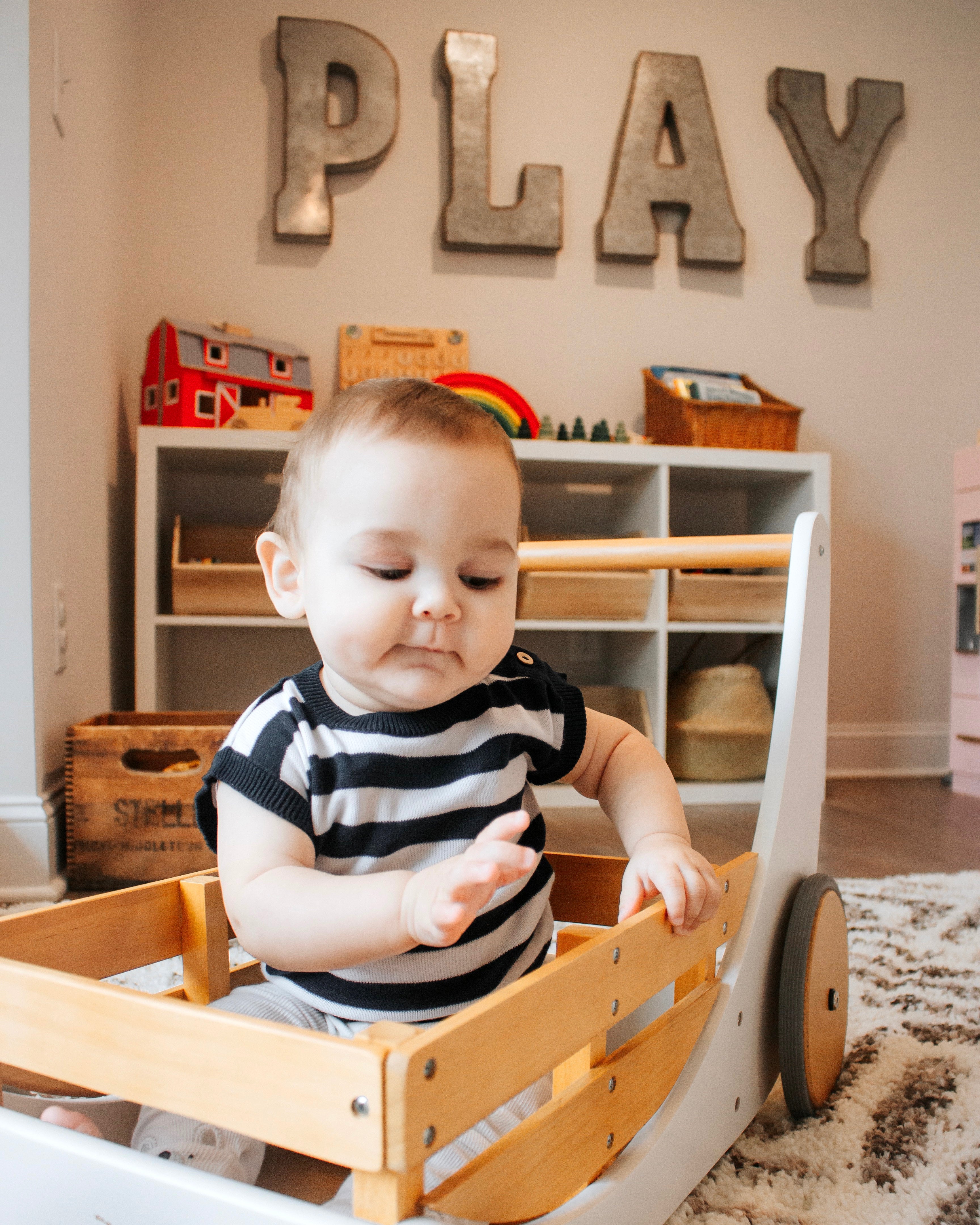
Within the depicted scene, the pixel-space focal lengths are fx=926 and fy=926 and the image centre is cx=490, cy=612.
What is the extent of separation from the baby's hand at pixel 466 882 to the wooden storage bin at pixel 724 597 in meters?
1.54

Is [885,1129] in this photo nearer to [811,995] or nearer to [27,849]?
[811,995]

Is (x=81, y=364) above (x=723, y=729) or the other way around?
above

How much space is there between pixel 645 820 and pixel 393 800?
175mm

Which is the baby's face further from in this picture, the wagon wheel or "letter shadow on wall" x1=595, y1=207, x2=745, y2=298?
"letter shadow on wall" x1=595, y1=207, x2=745, y2=298

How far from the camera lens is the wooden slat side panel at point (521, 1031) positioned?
33 centimetres

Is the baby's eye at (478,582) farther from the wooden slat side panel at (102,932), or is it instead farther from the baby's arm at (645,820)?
the wooden slat side panel at (102,932)

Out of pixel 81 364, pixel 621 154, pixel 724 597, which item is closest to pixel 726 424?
pixel 724 597

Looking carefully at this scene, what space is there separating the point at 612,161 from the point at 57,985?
2.23 m

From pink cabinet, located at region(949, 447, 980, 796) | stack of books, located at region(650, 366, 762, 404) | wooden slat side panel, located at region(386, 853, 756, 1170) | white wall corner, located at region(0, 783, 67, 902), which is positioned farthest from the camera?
pink cabinet, located at region(949, 447, 980, 796)

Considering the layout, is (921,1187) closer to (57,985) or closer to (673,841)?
(673,841)

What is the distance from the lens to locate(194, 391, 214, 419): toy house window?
1.77 metres

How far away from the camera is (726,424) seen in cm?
193

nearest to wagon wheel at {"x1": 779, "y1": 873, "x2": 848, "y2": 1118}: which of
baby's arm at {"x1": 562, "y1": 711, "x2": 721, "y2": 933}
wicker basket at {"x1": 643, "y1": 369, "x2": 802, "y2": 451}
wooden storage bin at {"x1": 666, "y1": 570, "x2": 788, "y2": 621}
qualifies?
baby's arm at {"x1": 562, "y1": 711, "x2": 721, "y2": 933}

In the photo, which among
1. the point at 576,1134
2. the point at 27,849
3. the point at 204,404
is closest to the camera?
the point at 576,1134
